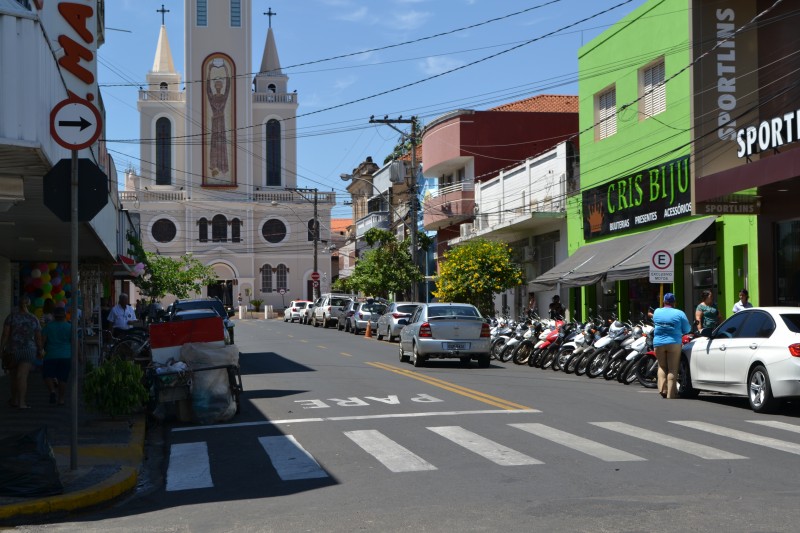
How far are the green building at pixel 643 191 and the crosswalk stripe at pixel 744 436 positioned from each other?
904 cm

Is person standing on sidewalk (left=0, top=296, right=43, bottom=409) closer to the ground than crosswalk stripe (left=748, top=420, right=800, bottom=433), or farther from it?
farther from it

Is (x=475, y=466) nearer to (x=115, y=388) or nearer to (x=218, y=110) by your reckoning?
(x=115, y=388)

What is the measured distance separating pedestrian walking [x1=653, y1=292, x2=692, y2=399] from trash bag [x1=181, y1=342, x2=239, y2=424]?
283 inches

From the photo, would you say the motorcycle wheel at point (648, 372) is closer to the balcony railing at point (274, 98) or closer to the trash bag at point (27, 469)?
the trash bag at point (27, 469)

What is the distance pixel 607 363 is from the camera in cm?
2166

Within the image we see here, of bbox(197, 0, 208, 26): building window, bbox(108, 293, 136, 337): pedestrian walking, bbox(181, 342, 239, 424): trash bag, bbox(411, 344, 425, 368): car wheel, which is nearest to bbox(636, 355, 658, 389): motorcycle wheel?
bbox(411, 344, 425, 368): car wheel

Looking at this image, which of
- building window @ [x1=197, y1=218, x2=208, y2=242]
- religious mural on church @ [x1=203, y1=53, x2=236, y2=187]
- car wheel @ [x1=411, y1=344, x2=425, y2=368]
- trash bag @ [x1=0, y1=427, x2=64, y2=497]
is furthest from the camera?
building window @ [x1=197, y1=218, x2=208, y2=242]

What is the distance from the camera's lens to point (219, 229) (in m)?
90.2

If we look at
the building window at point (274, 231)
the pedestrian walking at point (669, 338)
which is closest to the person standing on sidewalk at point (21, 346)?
the pedestrian walking at point (669, 338)

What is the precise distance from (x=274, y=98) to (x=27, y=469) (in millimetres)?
84345

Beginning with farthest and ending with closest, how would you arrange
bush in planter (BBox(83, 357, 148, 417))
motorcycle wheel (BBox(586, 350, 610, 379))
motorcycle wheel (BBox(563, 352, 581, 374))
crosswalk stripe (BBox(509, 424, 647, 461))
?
motorcycle wheel (BBox(563, 352, 581, 374))
motorcycle wheel (BBox(586, 350, 610, 379))
bush in planter (BBox(83, 357, 148, 417))
crosswalk stripe (BBox(509, 424, 647, 461))

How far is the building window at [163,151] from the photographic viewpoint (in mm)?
89000

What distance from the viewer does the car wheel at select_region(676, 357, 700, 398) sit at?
1762 centimetres

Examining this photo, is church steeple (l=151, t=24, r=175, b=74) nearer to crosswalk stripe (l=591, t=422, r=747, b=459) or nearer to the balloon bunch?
the balloon bunch
